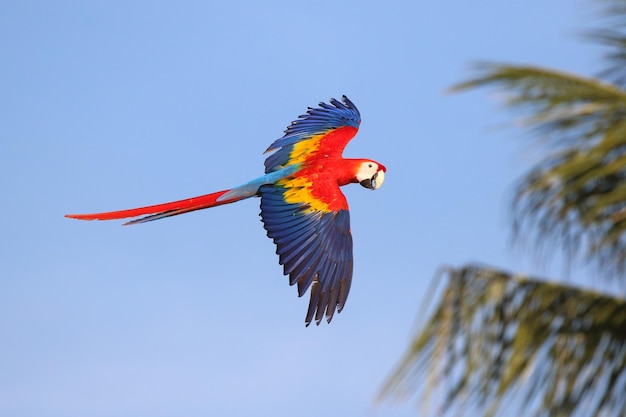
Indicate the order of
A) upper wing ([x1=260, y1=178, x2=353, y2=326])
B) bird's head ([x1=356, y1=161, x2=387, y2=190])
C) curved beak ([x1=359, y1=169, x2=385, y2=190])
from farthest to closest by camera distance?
curved beak ([x1=359, y1=169, x2=385, y2=190])
bird's head ([x1=356, y1=161, x2=387, y2=190])
upper wing ([x1=260, y1=178, x2=353, y2=326])

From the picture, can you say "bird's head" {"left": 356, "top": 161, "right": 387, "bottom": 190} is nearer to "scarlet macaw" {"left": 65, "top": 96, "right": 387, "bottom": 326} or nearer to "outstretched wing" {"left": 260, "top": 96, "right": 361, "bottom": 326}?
"scarlet macaw" {"left": 65, "top": 96, "right": 387, "bottom": 326}

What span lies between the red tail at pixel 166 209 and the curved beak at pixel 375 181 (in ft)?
3.59

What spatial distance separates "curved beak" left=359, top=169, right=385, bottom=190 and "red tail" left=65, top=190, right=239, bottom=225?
109cm

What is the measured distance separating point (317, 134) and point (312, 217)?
1312mm

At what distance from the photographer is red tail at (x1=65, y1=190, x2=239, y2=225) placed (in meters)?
6.43

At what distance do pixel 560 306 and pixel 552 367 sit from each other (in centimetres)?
20

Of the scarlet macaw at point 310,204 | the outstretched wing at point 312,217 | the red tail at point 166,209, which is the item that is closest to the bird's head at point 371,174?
the scarlet macaw at point 310,204

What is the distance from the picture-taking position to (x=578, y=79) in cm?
314

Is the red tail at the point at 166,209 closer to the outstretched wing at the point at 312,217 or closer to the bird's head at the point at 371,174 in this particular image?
the outstretched wing at the point at 312,217

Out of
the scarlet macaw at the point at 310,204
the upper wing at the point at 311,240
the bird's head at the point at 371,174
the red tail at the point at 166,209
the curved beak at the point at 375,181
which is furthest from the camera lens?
the curved beak at the point at 375,181

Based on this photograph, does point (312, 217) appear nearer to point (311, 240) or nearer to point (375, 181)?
point (311, 240)

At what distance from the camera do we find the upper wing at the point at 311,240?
5941mm

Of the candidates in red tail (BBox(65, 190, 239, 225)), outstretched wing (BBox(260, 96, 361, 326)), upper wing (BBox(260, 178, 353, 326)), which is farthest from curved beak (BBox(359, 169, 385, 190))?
red tail (BBox(65, 190, 239, 225))

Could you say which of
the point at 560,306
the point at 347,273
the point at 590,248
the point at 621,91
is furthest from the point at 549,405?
the point at 347,273
